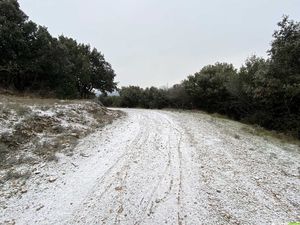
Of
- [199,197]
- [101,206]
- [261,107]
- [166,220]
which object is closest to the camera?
[166,220]

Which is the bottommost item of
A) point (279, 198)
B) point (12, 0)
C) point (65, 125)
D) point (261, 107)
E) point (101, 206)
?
point (101, 206)

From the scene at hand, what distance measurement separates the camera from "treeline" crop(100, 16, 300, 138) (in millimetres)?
11164

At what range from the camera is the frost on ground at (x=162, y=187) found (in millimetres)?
3434

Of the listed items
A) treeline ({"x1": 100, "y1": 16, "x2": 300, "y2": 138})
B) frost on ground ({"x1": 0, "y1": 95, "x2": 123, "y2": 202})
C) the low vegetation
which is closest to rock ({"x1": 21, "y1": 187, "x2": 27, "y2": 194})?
frost on ground ({"x1": 0, "y1": 95, "x2": 123, "y2": 202})

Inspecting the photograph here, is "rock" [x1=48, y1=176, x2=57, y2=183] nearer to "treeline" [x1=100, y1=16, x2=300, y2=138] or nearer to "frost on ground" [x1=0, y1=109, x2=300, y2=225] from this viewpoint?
"frost on ground" [x1=0, y1=109, x2=300, y2=225]

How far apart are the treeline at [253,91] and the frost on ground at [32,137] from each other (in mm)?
9877

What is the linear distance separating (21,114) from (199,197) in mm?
6797

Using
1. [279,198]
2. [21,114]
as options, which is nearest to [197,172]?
[279,198]

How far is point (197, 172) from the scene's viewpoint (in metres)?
4.97

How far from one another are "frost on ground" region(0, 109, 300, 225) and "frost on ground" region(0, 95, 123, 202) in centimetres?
33

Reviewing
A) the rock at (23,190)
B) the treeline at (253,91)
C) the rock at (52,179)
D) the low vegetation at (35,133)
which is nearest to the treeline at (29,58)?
the low vegetation at (35,133)

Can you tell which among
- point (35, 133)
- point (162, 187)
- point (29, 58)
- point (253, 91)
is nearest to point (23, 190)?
point (162, 187)

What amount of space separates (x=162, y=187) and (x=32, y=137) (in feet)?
15.7

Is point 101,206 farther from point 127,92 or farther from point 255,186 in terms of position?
point 127,92
